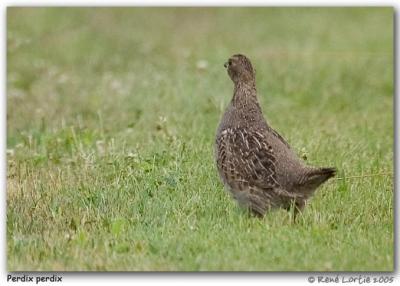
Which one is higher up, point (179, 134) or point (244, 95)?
point (179, 134)

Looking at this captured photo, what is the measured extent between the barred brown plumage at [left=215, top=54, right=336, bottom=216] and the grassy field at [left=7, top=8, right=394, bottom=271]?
0.17 m

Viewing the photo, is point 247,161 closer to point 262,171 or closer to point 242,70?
point 262,171

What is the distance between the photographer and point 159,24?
59.8ft

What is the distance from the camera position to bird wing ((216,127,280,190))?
7.45 meters

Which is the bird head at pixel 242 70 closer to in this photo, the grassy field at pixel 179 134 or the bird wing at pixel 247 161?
the bird wing at pixel 247 161

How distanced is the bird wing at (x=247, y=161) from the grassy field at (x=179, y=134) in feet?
1.00

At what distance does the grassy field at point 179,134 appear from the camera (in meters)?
7.12

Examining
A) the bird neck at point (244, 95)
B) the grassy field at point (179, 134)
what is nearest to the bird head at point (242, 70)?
the bird neck at point (244, 95)

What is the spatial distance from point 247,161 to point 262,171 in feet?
0.49

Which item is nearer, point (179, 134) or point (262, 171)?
point (262, 171)

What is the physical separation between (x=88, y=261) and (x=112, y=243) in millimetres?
355

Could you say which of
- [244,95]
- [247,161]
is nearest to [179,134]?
[244,95]

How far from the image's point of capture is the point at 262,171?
7.46m

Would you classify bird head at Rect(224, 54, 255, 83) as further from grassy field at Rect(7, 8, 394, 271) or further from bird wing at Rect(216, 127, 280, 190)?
grassy field at Rect(7, 8, 394, 271)
